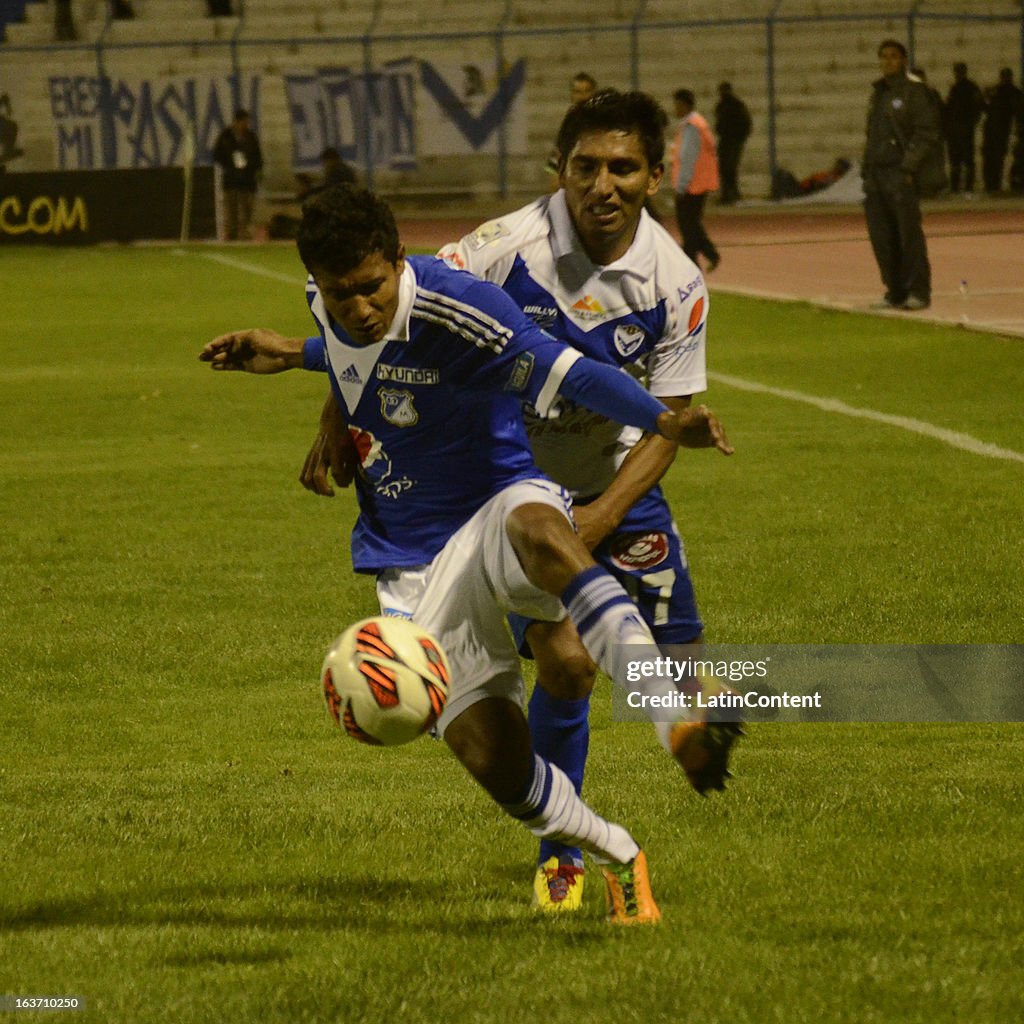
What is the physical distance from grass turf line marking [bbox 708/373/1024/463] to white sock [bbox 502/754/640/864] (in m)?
7.32

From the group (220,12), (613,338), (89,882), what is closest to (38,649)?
(89,882)

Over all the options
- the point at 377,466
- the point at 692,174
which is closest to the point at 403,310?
the point at 377,466

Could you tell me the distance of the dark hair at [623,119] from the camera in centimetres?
523

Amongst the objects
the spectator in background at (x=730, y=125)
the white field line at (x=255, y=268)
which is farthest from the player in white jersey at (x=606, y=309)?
the spectator in background at (x=730, y=125)

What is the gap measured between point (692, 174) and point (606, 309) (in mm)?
17595

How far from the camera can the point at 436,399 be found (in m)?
4.69

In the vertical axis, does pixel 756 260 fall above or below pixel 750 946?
below

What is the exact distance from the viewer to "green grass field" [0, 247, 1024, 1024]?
4.07m

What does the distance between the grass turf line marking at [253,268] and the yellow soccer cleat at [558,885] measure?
65.2 ft

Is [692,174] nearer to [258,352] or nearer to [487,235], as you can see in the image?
[487,235]

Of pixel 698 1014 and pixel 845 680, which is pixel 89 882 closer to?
pixel 698 1014

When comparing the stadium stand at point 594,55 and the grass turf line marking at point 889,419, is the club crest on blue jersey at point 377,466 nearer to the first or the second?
the grass turf line marking at point 889,419

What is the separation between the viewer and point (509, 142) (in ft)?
130

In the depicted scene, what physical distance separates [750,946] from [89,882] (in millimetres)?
1818
